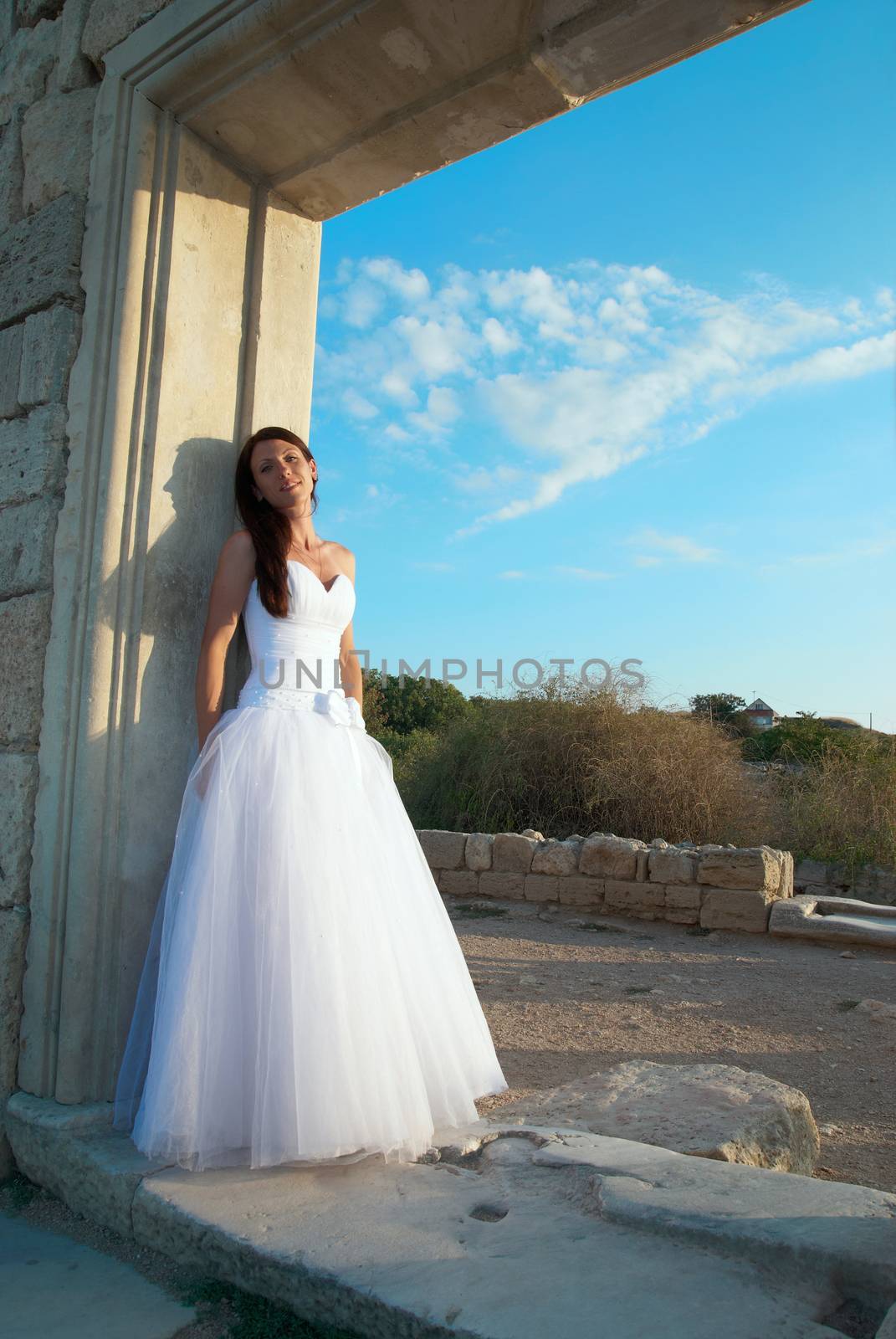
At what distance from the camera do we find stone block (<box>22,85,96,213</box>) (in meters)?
2.53

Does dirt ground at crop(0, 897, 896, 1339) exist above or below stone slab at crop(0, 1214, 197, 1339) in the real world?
below

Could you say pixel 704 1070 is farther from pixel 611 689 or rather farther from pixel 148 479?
pixel 611 689

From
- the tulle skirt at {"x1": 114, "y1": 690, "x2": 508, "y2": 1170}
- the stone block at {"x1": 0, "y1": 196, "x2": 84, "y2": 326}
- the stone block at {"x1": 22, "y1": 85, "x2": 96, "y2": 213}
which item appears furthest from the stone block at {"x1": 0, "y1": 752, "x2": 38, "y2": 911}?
the stone block at {"x1": 22, "y1": 85, "x2": 96, "y2": 213}

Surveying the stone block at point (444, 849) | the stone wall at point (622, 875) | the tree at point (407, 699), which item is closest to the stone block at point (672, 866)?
the stone wall at point (622, 875)

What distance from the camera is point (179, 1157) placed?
6.26 ft

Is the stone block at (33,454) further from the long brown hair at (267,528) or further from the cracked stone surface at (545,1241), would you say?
Answer: the cracked stone surface at (545,1241)

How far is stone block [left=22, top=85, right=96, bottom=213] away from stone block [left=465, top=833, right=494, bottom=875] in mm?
6016

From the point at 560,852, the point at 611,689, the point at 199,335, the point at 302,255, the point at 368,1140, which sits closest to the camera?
the point at 368,1140

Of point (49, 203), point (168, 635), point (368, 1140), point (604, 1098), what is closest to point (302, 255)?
point (49, 203)

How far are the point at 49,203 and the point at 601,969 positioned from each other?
5.00 metres

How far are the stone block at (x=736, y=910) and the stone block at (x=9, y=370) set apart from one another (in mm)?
5821

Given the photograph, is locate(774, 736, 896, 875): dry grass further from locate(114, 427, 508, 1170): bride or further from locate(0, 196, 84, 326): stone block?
locate(0, 196, 84, 326): stone block

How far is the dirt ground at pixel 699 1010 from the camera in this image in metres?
3.40

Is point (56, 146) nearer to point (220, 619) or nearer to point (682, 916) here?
point (220, 619)
